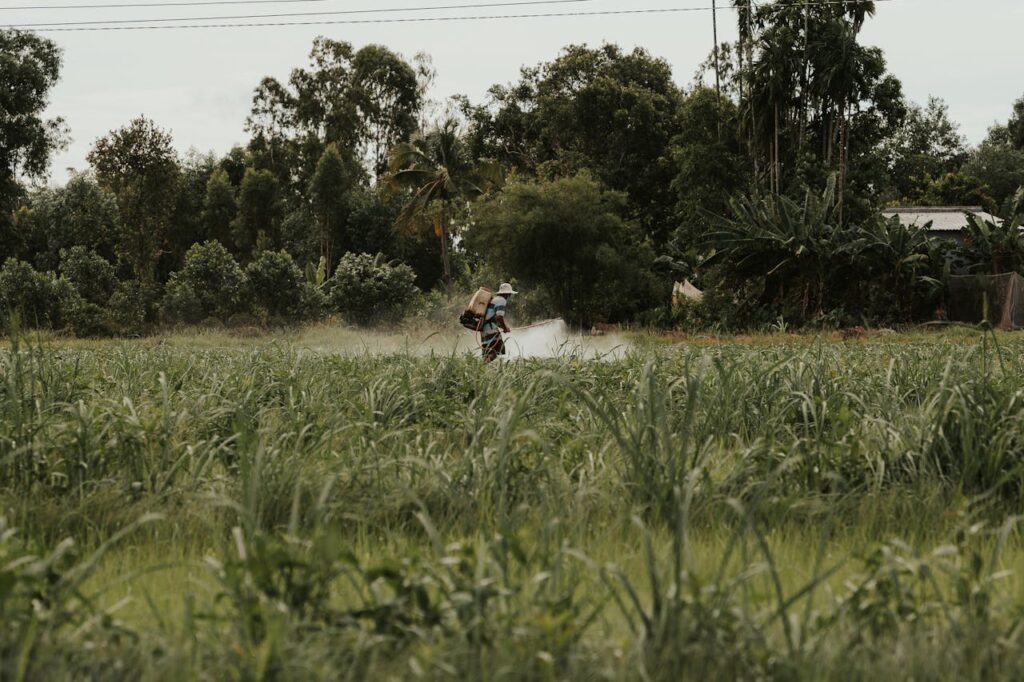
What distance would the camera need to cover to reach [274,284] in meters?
32.9

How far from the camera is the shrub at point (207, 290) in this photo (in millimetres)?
32031

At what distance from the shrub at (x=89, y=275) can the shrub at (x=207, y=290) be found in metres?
3.95

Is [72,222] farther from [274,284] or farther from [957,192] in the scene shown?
[957,192]

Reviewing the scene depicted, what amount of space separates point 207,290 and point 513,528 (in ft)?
99.5

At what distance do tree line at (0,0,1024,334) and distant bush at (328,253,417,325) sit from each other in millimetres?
87

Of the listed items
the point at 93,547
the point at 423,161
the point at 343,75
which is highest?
the point at 343,75

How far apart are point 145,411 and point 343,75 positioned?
53.5 meters

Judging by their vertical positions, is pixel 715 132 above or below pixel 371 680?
above

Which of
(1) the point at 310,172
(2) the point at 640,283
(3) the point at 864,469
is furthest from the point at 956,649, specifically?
(1) the point at 310,172

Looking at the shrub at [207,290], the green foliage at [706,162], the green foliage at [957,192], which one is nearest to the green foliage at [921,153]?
the green foliage at [957,192]

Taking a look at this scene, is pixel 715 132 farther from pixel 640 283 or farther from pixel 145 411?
pixel 145 411

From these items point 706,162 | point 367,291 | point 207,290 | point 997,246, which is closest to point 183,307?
point 207,290

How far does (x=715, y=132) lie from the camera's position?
127ft

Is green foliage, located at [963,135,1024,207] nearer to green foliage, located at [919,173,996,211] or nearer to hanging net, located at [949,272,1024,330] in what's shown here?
green foliage, located at [919,173,996,211]
